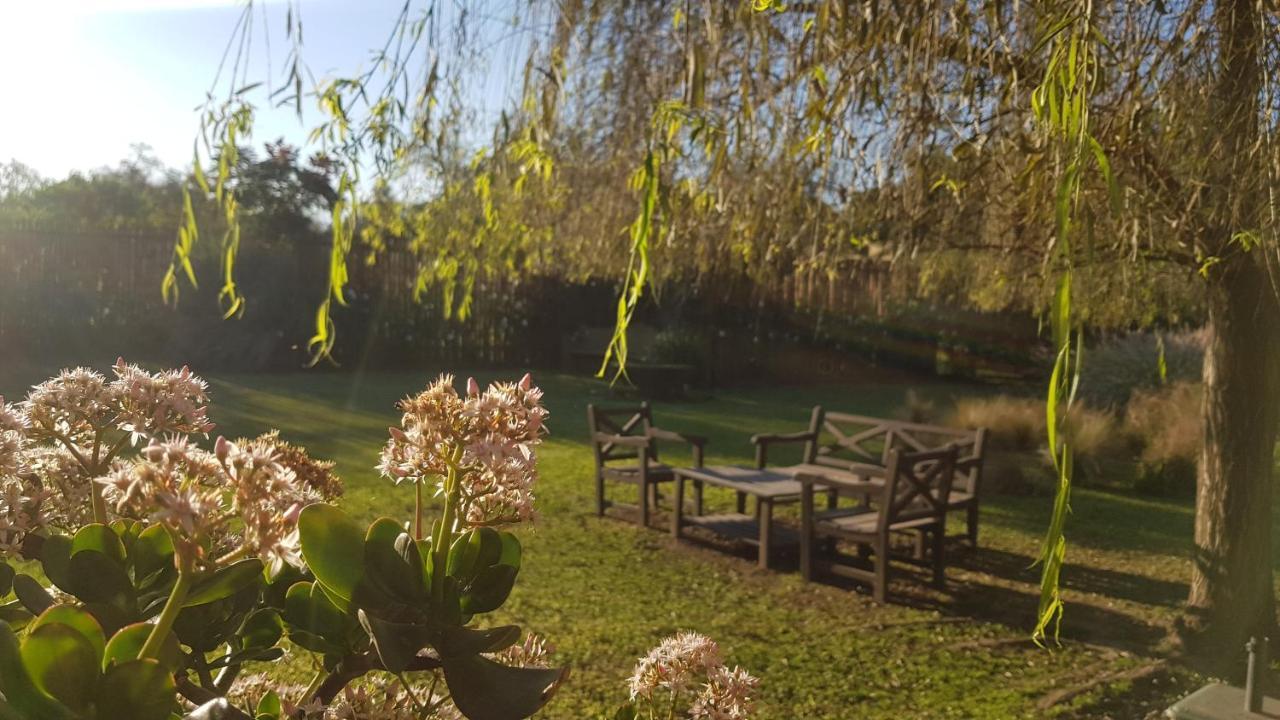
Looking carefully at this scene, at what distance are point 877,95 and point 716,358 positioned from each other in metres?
16.0

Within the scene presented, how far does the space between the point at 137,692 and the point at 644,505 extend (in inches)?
248

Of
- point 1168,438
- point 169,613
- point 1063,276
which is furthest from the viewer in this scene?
point 1168,438

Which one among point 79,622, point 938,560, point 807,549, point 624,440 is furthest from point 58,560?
point 624,440

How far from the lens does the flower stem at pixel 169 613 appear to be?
2.06 ft

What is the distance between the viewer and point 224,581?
74cm

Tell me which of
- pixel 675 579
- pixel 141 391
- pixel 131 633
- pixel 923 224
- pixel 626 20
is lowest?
pixel 675 579

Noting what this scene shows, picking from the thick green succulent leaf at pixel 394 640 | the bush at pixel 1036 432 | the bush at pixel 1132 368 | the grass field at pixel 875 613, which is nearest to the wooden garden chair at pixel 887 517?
the grass field at pixel 875 613

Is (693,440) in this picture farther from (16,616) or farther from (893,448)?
(16,616)

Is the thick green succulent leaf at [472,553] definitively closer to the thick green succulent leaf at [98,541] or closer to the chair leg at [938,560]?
the thick green succulent leaf at [98,541]

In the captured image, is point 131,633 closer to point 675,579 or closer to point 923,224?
point 923,224

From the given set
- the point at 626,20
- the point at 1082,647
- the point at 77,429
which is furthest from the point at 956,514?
the point at 77,429

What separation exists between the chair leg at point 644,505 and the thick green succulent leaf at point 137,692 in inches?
244

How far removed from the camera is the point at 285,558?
2.26ft

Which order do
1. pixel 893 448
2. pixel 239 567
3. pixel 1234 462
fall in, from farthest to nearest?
pixel 893 448, pixel 1234 462, pixel 239 567
